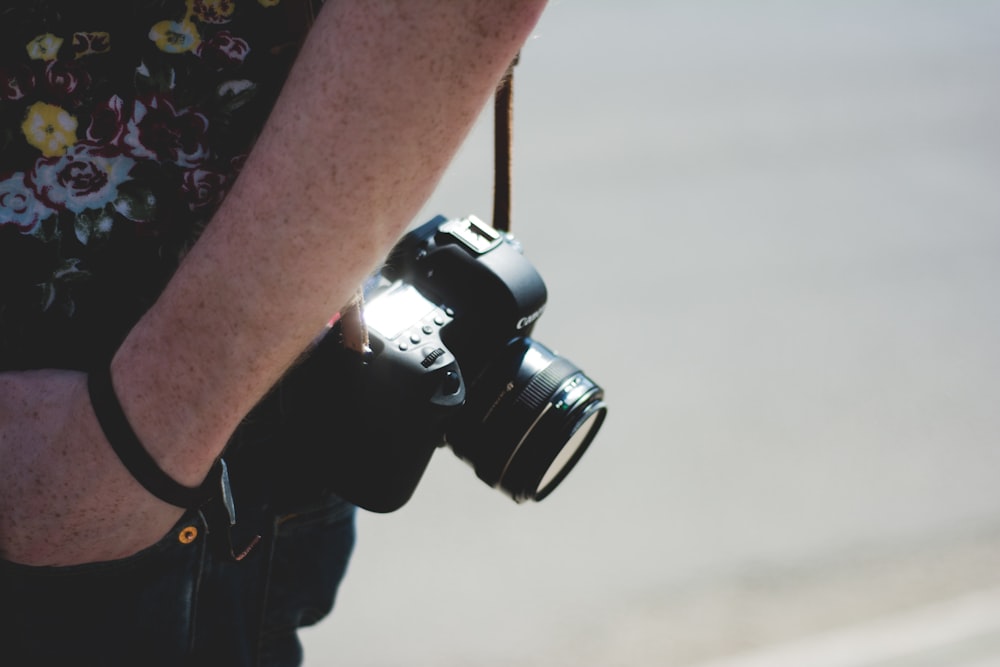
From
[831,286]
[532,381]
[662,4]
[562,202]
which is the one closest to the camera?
[532,381]

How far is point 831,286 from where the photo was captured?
2.83m

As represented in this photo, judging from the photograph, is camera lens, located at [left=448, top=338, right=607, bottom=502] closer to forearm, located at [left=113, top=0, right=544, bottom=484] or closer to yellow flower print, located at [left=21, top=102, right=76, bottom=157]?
forearm, located at [left=113, top=0, right=544, bottom=484]

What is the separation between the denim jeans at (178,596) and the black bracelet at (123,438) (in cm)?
9

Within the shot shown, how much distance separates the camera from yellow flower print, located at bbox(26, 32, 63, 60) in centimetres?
68

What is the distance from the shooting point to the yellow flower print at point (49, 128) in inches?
27.7

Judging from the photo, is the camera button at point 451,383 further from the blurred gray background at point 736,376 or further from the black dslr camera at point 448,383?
the blurred gray background at point 736,376

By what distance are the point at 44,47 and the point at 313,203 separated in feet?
0.80

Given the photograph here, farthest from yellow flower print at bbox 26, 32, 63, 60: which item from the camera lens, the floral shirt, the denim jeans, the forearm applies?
the camera lens

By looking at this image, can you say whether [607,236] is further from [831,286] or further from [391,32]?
[391,32]

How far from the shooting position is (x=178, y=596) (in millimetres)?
809

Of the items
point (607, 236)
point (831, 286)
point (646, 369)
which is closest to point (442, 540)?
point (646, 369)

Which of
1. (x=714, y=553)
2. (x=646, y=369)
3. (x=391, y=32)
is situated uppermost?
(x=391, y=32)

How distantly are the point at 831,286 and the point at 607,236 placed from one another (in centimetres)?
63

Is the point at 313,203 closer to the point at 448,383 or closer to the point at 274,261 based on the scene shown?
the point at 274,261
